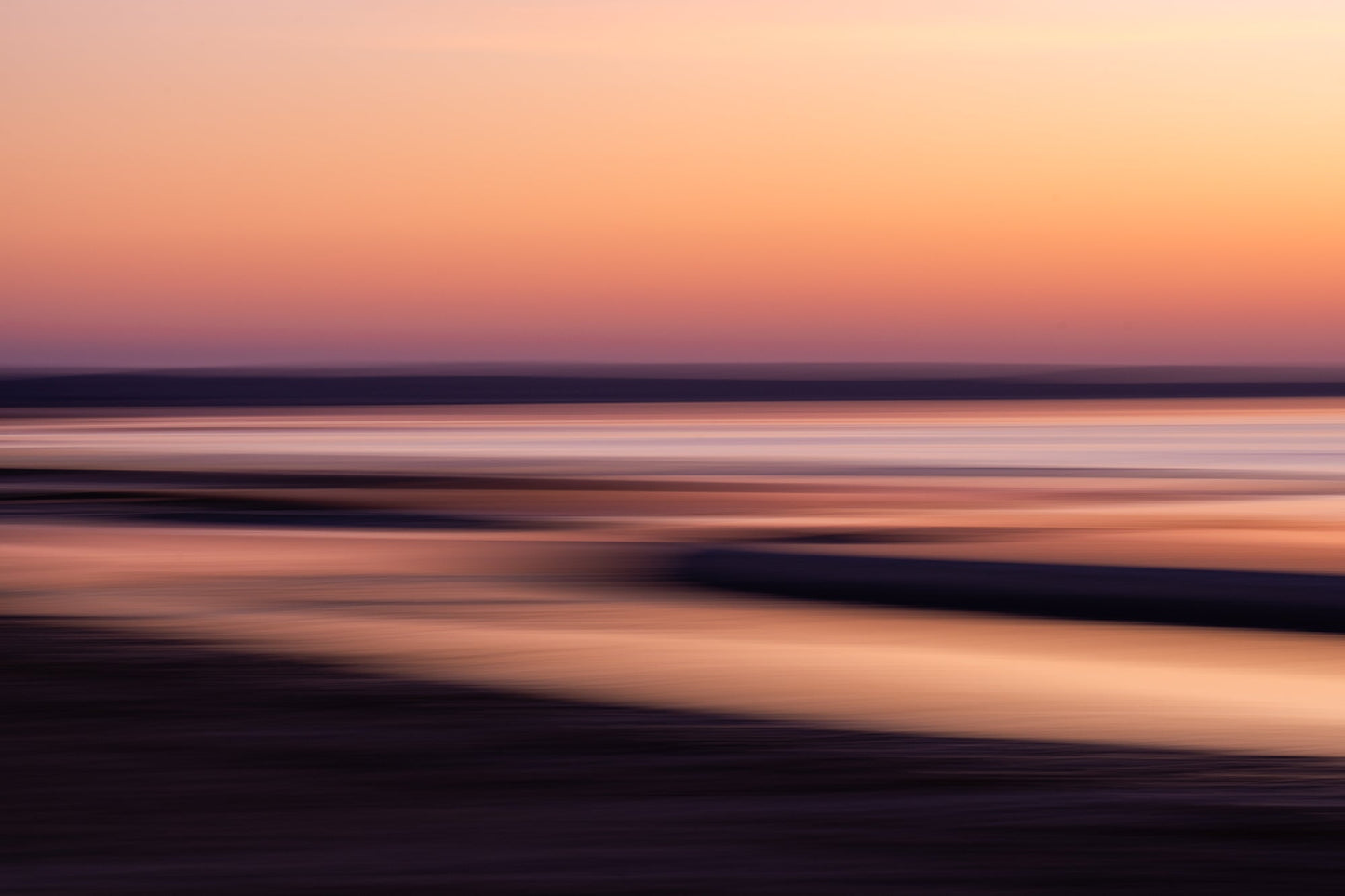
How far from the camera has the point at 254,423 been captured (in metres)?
61.1

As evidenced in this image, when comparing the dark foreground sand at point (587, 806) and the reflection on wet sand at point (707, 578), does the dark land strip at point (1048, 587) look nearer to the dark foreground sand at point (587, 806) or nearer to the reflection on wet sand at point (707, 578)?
the reflection on wet sand at point (707, 578)

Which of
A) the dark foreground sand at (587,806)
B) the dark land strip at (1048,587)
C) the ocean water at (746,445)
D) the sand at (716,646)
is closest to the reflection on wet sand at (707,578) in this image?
the sand at (716,646)

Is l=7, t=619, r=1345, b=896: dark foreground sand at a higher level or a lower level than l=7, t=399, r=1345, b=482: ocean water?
lower

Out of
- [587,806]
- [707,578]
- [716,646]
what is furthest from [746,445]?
[587,806]

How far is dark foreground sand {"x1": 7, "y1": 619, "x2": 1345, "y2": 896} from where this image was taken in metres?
5.51

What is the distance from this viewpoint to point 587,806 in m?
6.36

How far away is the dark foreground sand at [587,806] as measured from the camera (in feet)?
18.1

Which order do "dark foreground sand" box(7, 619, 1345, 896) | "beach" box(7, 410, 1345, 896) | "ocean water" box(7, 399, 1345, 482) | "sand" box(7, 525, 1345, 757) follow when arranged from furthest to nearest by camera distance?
"ocean water" box(7, 399, 1345, 482), "sand" box(7, 525, 1345, 757), "beach" box(7, 410, 1345, 896), "dark foreground sand" box(7, 619, 1345, 896)

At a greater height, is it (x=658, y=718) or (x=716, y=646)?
(x=716, y=646)

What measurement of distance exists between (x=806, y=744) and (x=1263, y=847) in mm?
2018

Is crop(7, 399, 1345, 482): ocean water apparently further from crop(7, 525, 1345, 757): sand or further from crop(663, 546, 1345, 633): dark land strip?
crop(7, 525, 1345, 757): sand

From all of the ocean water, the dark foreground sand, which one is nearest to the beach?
the dark foreground sand

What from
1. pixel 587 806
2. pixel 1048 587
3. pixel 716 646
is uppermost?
pixel 1048 587

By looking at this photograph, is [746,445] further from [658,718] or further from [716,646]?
[658,718]
